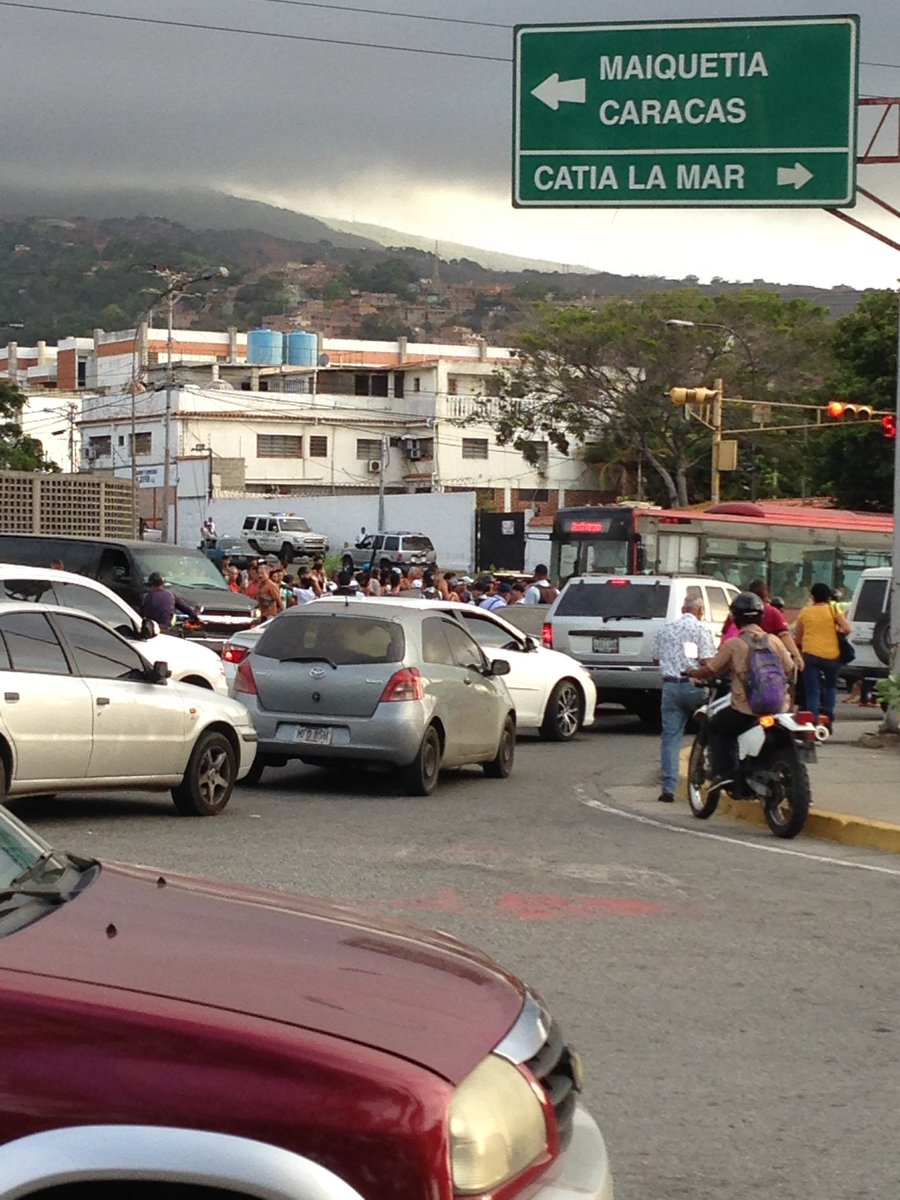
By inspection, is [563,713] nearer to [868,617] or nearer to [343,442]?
[868,617]

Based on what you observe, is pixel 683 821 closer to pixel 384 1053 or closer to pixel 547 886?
pixel 547 886

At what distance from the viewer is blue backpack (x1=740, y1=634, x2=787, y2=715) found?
46.4 feet

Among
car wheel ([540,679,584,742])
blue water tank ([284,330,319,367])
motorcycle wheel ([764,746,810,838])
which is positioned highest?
blue water tank ([284,330,319,367])

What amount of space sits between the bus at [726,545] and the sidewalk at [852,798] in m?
14.1

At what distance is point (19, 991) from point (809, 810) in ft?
38.9

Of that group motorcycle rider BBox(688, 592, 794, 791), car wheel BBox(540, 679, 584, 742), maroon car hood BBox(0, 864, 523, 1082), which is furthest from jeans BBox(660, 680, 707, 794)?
maroon car hood BBox(0, 864, 523, 1082)

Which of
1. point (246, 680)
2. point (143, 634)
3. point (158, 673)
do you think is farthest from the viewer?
point (143, 634)

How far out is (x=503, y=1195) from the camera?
3.48 meters

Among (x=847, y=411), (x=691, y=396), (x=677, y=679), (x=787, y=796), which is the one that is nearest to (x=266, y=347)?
(x=691, y=396)

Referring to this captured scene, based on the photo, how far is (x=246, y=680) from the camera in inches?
666

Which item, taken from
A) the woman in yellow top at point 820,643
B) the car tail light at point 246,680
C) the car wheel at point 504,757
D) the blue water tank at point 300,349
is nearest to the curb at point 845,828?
the car wheel at point 504,757

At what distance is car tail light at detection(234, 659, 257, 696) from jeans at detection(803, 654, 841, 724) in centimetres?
815

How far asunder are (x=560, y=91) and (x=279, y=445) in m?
71.9

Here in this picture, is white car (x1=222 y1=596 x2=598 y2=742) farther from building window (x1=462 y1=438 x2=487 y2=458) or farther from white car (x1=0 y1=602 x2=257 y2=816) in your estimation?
building window (x1=462 y1=438 x2=487 y2=458)
